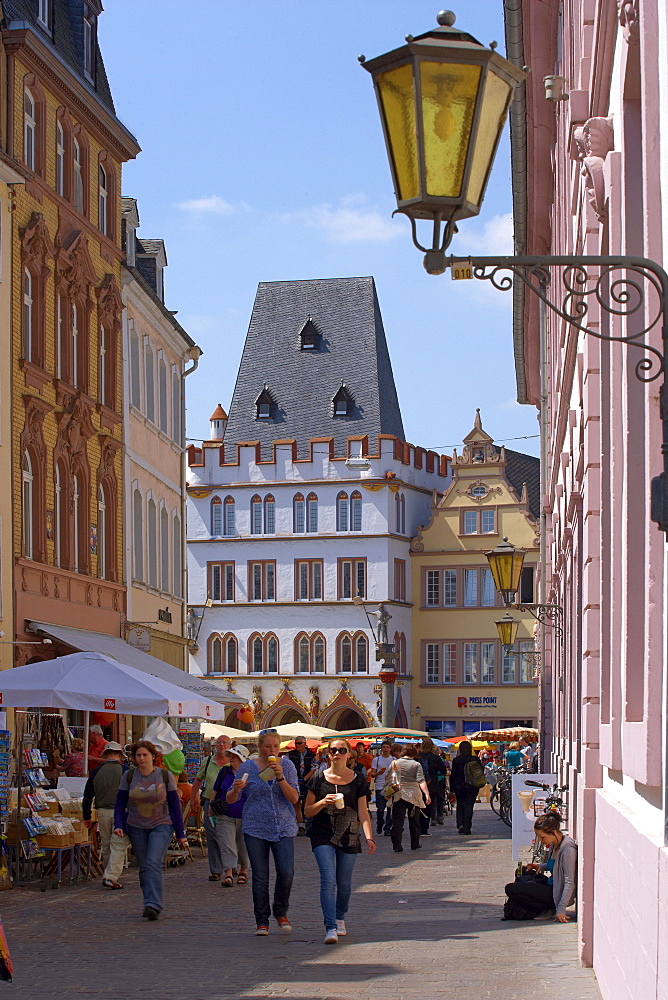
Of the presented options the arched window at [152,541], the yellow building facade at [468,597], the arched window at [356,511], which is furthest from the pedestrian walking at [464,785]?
the arched window at [356,511]

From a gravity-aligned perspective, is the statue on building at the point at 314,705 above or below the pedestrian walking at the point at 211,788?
below

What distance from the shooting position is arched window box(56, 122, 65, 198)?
3088 centimetres

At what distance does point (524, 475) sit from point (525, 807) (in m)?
63.4

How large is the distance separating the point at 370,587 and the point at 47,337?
47777mm

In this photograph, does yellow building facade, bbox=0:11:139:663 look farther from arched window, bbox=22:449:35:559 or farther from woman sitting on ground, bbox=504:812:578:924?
woman sitting on ground, bbox=504:812:578:924

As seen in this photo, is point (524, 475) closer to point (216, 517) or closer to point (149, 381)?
point (216, 517)

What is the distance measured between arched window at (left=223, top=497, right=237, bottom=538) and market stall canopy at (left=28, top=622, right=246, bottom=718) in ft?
154

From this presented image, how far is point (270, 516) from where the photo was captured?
259 feet

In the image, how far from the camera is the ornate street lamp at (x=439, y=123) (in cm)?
558

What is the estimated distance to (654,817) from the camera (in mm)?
6832

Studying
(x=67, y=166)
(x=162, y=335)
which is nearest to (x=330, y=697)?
(x=162, y=335)

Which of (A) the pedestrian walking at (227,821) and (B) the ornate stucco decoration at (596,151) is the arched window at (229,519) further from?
(B) the ornate stucco decoration at (596,151)

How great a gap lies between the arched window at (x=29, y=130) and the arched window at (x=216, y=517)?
5068cm

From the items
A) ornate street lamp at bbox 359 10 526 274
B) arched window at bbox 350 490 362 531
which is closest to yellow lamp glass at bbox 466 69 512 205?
ornate street lamp at bbox 359 10 526 274
